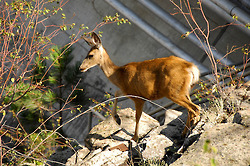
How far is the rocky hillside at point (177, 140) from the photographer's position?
3373mm

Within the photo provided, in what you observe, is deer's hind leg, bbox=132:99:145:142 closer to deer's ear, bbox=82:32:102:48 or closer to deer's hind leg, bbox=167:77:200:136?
deer's hind leg, bbox=167:77:200:136

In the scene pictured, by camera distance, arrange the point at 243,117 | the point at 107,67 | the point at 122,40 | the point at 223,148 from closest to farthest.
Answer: the point at 223,148 → the point at 243,117 → the point at 107,67 → the point at 122,40

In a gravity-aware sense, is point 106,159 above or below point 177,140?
below

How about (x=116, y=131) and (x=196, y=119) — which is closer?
(x=196, y=119)

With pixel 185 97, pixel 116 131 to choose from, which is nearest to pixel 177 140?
pixel 185 97

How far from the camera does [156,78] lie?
462cm

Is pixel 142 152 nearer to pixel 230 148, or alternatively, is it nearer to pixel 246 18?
pixel 230 148

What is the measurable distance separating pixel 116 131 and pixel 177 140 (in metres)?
1.12

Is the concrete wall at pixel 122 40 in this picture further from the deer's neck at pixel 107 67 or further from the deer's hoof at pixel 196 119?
the deer's hoof at pixel 196 119

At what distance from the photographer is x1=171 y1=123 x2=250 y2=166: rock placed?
3238 millimetres

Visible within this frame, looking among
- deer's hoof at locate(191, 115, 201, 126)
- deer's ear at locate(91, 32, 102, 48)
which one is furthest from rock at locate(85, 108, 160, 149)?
deer's ear at locate(91, 32, 102, 48)

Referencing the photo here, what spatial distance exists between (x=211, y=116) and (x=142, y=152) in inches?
39.3

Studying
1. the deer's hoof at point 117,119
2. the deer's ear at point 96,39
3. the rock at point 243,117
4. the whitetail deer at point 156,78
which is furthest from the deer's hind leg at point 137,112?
the rock at point 243,117

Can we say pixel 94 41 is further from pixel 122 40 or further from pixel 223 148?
pixel 122 40
